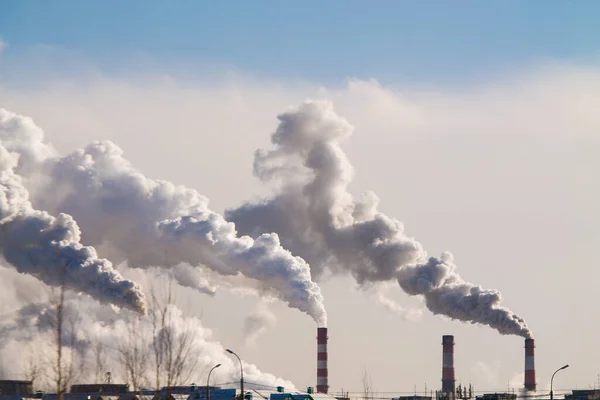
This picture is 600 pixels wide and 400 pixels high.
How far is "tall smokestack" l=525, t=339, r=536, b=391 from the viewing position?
6388 inches

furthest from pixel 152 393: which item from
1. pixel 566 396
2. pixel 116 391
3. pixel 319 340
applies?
pixel 566 396

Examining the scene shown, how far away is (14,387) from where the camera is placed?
15950cm

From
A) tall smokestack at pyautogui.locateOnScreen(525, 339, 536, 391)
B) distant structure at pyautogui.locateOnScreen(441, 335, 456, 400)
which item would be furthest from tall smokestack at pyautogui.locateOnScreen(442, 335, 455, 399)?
tall smokestack at pyautogui.locateOnScreen(525, 339, 536, 391)

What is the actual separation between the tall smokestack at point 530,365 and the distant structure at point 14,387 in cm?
7316

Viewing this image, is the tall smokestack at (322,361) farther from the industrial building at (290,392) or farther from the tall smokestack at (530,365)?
the tall smokestack at (530,365)

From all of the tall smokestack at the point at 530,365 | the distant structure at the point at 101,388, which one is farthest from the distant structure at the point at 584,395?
the distant structure at the point at 101,388

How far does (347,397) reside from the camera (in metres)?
158

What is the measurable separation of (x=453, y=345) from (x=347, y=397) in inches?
749

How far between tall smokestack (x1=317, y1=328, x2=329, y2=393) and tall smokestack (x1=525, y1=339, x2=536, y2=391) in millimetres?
31608

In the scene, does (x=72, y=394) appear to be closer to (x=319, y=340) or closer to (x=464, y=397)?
(x=319, y=340)

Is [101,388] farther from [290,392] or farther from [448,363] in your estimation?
[448,363]

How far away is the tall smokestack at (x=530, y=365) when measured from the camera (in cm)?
16225

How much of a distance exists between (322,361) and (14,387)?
4547 centimetres

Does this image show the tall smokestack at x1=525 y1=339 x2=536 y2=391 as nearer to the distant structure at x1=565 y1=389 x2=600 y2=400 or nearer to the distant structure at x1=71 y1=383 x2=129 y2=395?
the distant structure at x1=565 y1=389 x2=600 y2=400
